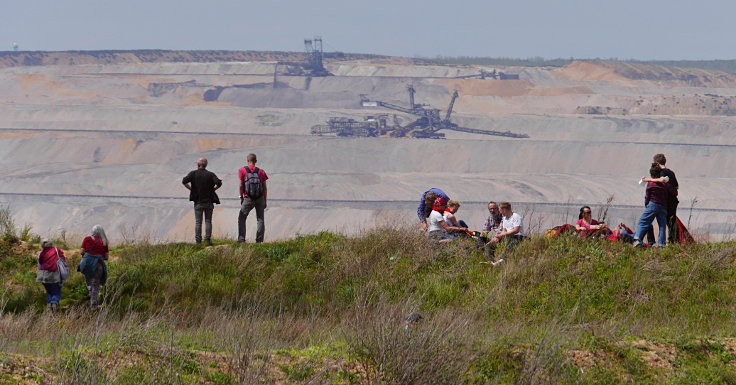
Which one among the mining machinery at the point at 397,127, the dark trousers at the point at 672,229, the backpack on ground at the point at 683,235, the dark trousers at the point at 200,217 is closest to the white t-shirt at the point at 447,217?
the dark trousers at the point at 672,229

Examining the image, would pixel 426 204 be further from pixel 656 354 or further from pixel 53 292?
pixel 656 354

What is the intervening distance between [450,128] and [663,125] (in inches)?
972

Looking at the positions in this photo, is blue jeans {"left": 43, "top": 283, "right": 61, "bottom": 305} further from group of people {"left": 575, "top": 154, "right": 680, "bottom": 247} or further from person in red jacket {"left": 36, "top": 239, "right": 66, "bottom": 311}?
group of people {"left": 575, "top": 154, "right": 680, "bottom": 247}

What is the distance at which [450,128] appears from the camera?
11012 cm

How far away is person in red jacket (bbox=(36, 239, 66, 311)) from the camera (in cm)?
967

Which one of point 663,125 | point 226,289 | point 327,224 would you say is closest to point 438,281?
point 226,289

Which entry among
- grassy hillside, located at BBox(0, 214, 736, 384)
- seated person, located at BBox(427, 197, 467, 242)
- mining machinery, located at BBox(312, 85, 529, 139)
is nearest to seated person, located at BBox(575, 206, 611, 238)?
grassy hillside, located at BBox(0, 214, 736, 384)

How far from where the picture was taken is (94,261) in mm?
9820

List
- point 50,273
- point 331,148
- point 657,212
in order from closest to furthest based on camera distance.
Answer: point 50,273 → point 657,212 → point 331,148

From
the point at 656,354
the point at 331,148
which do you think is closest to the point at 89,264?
the point at 656,354

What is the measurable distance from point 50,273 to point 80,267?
12.2 inches

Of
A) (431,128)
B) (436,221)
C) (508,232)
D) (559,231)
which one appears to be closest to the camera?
(508,232)

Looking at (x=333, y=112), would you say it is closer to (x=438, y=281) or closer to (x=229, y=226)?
(x=229, y=226)

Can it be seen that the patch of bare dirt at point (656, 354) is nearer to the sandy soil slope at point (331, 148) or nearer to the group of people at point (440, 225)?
the group of people at point (440, 225)
